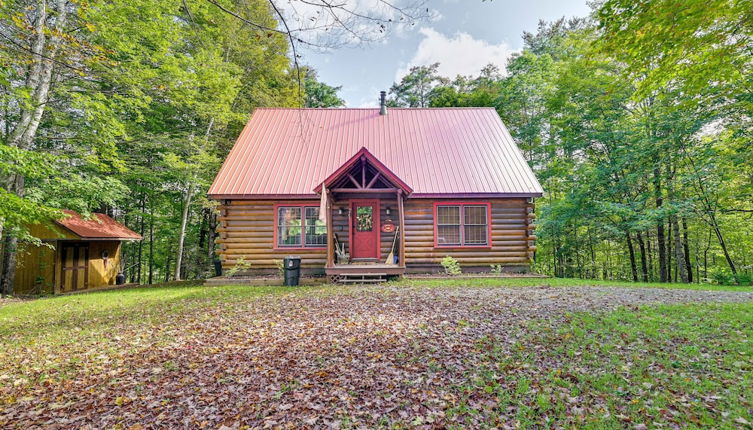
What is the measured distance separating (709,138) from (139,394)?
64.9 feet

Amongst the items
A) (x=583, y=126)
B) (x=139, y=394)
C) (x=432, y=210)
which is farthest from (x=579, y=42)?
(x=139, y=394)

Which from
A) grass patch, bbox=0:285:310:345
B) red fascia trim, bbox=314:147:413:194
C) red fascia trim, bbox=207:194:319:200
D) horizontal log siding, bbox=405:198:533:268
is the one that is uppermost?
red fascia trim, bbox=314:147:413:194

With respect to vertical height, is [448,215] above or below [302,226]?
above

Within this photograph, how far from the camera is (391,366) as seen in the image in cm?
438

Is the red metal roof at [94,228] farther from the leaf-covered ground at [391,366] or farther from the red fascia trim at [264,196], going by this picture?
the leaf-covered ground at [391,366]

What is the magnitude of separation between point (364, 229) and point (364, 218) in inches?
16.8

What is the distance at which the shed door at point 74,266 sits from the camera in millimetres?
13938

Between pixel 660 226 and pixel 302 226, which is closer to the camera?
pixel 302 226

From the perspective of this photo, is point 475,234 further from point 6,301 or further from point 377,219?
point 6,301

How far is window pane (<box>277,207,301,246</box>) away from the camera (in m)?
13.0

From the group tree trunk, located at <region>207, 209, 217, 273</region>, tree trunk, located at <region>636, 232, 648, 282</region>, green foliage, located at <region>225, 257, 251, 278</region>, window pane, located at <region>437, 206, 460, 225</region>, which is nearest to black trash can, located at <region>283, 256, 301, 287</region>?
green foliage, located at <region>225, 257, 251, 278</region>

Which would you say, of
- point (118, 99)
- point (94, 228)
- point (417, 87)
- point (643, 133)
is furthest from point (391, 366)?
point (417, 87)

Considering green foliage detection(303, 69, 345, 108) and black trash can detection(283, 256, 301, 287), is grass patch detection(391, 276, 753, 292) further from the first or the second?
green foliage detection(303, 69, 345, 108)

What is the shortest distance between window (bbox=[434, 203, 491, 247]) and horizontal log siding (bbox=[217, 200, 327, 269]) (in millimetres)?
4624
